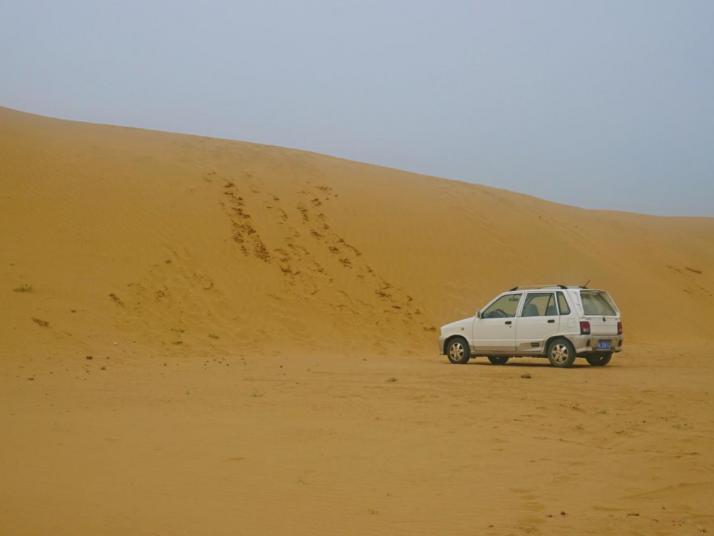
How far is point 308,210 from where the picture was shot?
2873 centimetres

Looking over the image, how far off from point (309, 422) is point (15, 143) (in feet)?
70.4

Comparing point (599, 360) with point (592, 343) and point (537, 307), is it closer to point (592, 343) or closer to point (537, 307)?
point (592, 343)

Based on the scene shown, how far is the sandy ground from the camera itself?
19.9 ft

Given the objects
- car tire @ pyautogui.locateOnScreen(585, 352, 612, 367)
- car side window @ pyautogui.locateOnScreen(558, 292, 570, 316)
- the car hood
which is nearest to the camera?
car side window @ pyautogui.locateOnScreen(558, 292, 570, 316)

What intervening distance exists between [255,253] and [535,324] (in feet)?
35.7

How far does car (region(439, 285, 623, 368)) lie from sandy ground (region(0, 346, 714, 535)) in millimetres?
1938

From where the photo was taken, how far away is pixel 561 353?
16453mm

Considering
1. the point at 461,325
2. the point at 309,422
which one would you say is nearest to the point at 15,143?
the point at 461,325

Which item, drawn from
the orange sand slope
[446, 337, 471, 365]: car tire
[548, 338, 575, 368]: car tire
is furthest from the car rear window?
the orange sand slope

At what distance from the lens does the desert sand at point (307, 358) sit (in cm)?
659

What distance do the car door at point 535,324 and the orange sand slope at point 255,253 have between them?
18.0ft

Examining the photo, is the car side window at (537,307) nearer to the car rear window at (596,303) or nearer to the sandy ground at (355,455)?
the car rear window at (596,303)

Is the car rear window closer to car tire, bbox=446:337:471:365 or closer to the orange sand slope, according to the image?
car tire, bbox=446:337:471:365

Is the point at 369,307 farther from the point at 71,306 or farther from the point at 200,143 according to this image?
the point at 200,143
